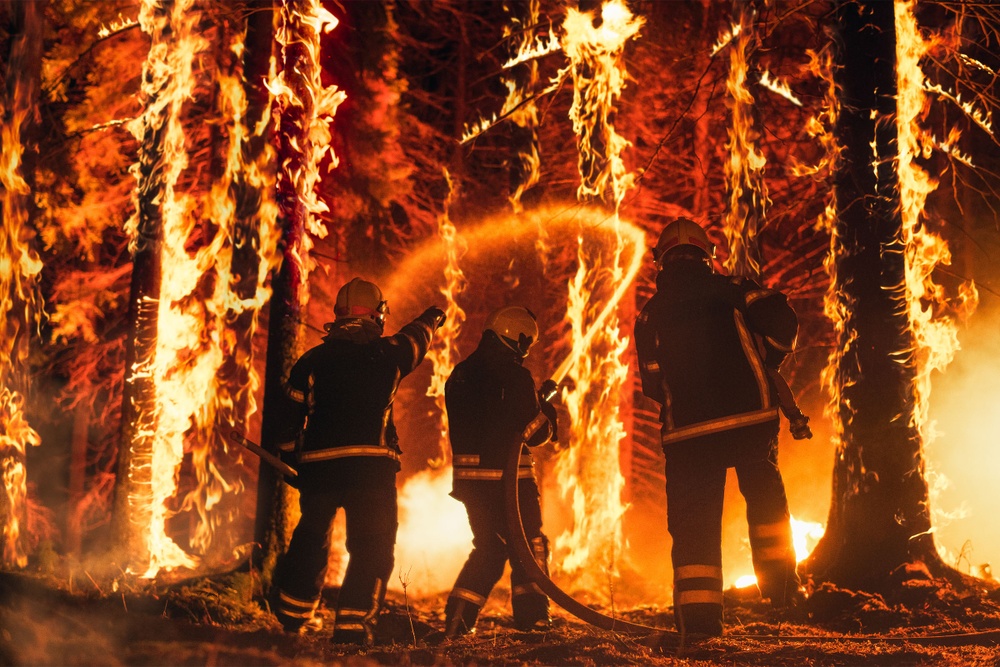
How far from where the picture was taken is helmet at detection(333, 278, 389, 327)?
7.05m

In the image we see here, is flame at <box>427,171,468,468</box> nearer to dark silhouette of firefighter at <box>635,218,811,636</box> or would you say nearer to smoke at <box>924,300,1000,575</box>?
smoke at <box>924,300,1000,575</box>

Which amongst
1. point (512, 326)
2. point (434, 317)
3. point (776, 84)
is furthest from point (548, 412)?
point (776, 84)

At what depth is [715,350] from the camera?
6.11 m

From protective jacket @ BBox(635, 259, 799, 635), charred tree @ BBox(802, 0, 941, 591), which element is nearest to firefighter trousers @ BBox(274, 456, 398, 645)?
protective jacket @ BBox(635, 259, 799, 635)

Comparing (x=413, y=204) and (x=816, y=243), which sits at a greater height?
(x=413, y=204)

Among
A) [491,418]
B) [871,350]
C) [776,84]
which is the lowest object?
[491,418]

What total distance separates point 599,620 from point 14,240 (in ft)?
29.1

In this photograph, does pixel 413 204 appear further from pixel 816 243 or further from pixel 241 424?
pixel 816 243

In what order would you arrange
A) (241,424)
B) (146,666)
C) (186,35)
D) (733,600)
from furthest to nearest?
1. (241,424)
2. (186,35)
3. (733,600)
4. (146,666)

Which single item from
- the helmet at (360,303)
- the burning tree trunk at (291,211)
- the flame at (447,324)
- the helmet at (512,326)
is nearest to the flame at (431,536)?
the flame at (447,324)

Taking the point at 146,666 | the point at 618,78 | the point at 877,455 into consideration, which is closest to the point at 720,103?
the point at 618,78

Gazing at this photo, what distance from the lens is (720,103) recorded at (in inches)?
546

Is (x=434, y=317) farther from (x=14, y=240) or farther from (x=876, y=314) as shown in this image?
(x=14, y=240)

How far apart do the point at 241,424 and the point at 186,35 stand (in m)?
5.53
